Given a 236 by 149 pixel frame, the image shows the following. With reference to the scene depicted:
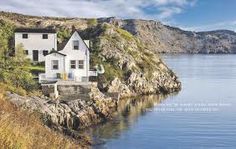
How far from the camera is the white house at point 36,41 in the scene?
7475cm

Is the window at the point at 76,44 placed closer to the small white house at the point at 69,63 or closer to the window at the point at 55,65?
the small white house at the point at 69,63

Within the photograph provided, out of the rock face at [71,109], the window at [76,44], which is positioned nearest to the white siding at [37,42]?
the window at [76,44]

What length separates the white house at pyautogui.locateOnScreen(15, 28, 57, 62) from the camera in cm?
7475

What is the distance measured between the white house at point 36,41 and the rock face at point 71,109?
18903 millimetres

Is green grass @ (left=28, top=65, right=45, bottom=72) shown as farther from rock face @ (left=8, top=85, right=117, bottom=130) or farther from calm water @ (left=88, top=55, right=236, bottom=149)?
calm water @ (left=88, top=55, right=236, bottom=149)

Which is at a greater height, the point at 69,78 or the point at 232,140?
the point at 69,78

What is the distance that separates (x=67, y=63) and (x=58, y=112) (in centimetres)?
1785

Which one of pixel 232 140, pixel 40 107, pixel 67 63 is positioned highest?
pixel 67 63

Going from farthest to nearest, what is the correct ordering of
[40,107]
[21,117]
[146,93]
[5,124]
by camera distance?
[146,93], [40,107], [21,117], [5,124]

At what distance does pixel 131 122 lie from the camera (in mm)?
55312

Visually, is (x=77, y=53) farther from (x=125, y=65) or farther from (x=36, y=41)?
(x=125, y=65)

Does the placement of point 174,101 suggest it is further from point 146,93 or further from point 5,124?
point 5,124

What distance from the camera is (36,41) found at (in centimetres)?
7500

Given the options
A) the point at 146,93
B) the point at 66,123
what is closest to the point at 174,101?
the point at 146,93
